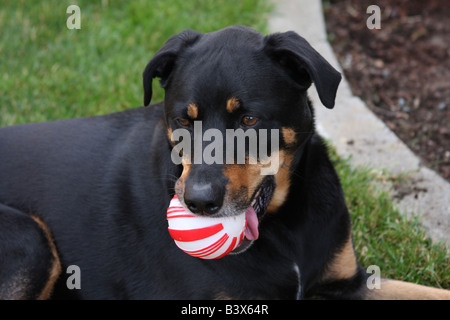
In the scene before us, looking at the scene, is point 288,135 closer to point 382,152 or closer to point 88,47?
point 382,152

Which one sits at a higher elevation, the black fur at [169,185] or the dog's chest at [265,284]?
the black fur at [169,185]

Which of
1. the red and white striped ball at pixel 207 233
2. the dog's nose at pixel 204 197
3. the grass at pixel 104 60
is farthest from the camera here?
the grass at pixel 104 60

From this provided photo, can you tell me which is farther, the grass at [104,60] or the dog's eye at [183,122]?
the grass at [104,60]

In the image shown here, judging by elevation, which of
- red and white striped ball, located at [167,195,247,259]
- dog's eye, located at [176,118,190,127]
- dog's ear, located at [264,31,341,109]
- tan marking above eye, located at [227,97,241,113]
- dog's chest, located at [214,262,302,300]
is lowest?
dog's chest, located at [214,262,302,300]

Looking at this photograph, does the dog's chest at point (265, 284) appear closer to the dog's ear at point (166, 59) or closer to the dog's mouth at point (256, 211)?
the dog's mouth at point (256, 211)

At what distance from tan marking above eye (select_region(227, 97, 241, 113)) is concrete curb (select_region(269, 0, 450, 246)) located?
180 cm

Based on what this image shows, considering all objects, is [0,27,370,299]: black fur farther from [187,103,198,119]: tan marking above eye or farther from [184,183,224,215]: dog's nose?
[184,183,224,215]: dog's nose

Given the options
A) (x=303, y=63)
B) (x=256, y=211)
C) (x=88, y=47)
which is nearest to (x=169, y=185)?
(x=256, y=211)

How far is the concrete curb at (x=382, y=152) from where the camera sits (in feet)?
13.2

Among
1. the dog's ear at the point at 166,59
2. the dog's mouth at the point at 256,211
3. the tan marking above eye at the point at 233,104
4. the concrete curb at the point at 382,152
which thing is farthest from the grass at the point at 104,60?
the dog's ear at the point at 166,59

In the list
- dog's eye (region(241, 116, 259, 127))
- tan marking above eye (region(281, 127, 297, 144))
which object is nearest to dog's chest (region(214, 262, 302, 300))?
tan marking above eye (region(281, 127, 297, 144))

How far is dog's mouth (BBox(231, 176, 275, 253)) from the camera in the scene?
2.97 metres

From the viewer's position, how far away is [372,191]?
423 centimetres

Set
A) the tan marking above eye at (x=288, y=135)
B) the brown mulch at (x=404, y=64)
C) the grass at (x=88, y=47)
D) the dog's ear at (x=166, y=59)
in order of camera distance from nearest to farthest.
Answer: the tan marking above eye at (x=288, y=135) → the dog's ear at (x=166, y=59) → the brown mulch at (x=404, y=64) → the grass at (x=88, y=47)
